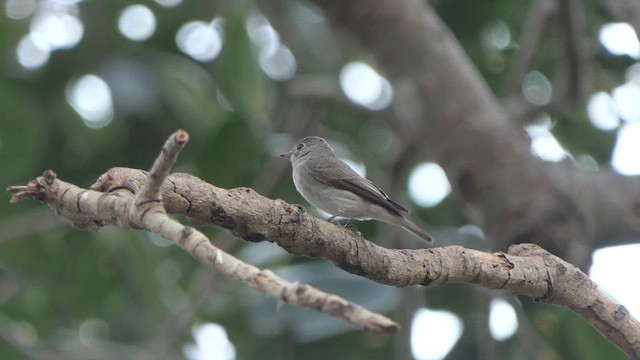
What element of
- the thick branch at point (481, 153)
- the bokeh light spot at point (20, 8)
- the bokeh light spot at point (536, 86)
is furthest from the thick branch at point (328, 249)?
the bokeh light spot at point (20, 8)

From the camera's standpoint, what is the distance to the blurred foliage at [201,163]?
6.41 metres

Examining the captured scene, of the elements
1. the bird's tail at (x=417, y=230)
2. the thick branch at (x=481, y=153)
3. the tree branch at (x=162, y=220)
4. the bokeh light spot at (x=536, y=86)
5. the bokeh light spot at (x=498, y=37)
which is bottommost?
the tree branch at (x=162, y=220)

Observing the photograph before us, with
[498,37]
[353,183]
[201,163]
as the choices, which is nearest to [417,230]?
[353,183]

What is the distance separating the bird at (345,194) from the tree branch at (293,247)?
4.10 feet

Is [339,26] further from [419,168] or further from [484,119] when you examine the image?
[419,168]

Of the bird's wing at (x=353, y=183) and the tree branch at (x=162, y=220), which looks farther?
the bird's wing at (x=353, y=183)

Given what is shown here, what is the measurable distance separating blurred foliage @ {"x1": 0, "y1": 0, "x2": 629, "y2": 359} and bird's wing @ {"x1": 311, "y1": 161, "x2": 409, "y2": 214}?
1.05 metres

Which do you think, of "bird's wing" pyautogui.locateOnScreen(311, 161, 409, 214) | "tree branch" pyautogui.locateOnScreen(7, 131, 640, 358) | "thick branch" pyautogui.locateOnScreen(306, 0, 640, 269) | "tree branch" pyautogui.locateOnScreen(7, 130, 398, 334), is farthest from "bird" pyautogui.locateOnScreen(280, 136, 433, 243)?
"tree branch" pyautogui.locateOnScreen(7, 130, 398, 334)

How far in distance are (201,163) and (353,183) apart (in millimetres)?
1800

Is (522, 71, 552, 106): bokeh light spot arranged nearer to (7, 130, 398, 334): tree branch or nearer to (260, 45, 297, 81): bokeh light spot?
(260, 45, 297, 81): bokeh light spot

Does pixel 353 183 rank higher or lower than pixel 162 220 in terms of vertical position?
higher

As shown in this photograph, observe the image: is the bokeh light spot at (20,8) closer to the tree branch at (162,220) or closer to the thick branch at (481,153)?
the thick branch at (481,153)

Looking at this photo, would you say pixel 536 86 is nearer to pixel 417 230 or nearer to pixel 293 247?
pixel 417 230

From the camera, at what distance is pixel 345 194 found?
16.4 ft
